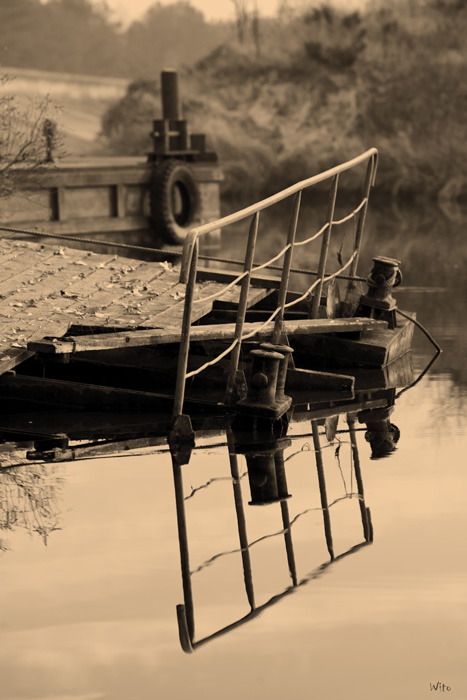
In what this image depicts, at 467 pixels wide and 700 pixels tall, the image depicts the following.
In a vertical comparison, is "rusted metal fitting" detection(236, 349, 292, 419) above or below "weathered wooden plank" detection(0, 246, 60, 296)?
below

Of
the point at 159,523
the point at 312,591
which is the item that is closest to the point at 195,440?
the point at 159,523

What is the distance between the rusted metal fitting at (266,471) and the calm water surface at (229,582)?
60 mm

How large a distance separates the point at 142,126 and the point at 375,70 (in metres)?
7.83

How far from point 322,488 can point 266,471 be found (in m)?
0.42

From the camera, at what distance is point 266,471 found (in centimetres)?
752

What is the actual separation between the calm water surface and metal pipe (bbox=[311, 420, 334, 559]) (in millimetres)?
36

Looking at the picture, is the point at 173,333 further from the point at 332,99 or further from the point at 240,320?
the point at 332,99

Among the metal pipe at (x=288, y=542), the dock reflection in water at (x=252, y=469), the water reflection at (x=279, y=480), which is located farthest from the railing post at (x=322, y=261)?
the metal pipe at (x=288, y=542)

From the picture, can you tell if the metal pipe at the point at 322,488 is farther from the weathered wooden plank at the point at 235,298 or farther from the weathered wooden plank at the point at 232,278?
the weathered wooden plank at the point at 232,278

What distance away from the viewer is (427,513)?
668cm

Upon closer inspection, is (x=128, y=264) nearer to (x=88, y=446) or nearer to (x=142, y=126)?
(x=88, y=446)

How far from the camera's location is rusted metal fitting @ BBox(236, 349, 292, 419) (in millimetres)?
8344

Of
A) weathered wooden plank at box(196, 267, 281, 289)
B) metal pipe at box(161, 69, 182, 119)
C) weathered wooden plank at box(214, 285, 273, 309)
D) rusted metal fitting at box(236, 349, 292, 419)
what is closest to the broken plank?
rusted metal fitting at box(236, 349, 292, 419)

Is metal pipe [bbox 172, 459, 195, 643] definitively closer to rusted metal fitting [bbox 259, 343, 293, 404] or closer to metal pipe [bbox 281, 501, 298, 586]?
metal pipe [bbox 281, 501, 298, 586]
